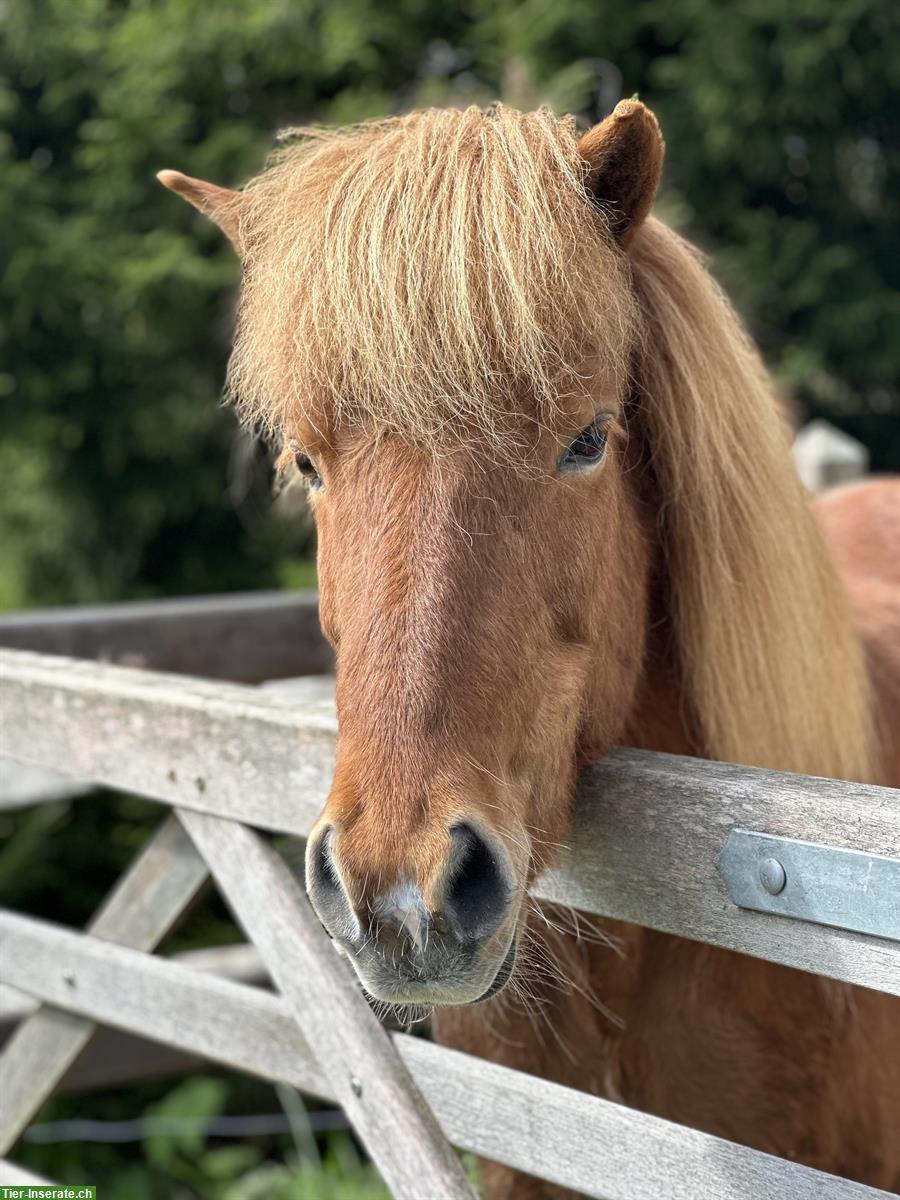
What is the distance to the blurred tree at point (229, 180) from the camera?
531cm

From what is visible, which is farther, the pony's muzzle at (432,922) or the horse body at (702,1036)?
the horse body at (702,1036)

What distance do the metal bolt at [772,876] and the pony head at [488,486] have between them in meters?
0.27

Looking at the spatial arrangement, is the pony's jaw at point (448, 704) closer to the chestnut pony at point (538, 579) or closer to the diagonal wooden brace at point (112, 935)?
the chestnut pony at point (538, 579)

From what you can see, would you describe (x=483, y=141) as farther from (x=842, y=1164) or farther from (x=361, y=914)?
(x=842, y=1164)

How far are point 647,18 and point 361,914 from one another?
220 inches

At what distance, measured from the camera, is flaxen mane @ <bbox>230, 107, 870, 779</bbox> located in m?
1.42

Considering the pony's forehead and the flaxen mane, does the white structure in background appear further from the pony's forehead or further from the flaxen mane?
the pony's forehead

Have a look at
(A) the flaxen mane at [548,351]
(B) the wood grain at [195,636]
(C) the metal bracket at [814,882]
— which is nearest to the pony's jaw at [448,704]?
(A) the flaxen mane at [548,351]

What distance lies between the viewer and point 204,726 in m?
1.91

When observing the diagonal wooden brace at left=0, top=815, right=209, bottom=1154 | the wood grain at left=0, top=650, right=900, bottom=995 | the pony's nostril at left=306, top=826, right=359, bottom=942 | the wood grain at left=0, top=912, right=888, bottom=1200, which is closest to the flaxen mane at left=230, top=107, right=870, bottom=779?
the wood grain at left=0, top=650, right=900, bottom=995

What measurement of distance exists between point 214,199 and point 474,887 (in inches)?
50.1

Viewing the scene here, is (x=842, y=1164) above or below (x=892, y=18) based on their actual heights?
below

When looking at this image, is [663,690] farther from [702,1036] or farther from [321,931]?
[321,931]

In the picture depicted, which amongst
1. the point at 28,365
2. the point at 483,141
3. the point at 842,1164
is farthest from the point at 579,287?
the point at 28,365
